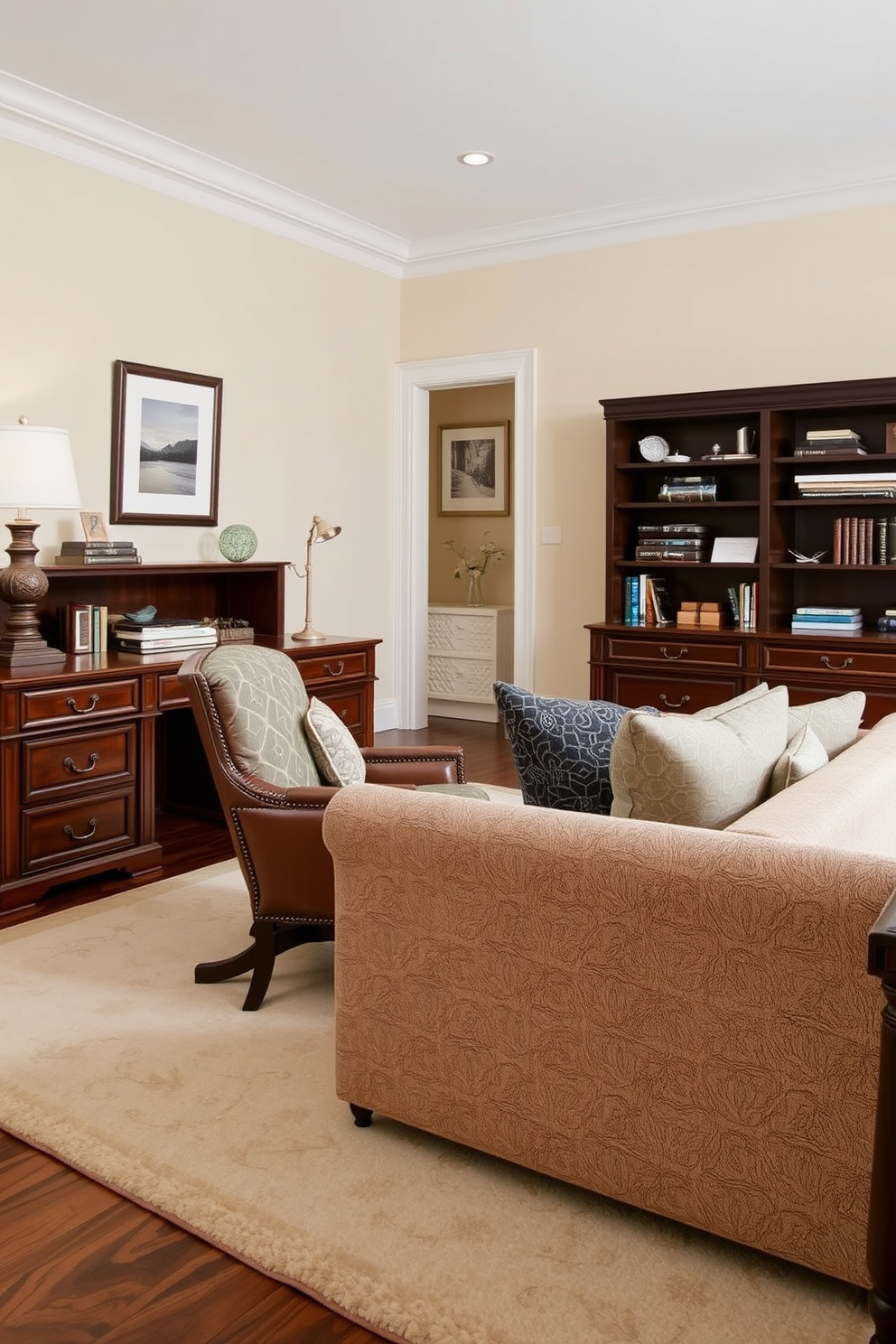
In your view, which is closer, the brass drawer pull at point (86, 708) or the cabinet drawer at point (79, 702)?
the cabinet drawer at point (79, 702)

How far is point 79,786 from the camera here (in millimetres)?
3771

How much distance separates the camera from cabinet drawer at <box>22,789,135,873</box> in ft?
11.9

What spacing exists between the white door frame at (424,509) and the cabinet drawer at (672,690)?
957 millimetres

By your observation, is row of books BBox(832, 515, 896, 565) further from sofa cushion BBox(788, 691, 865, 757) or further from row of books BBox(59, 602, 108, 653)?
row of books BBox(59, 602, 108, 653)

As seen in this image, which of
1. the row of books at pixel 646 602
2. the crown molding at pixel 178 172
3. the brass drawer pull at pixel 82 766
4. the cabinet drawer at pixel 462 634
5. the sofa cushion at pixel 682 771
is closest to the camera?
the sofa cushion at pixel 682 771

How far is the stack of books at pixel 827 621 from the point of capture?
5.11 m

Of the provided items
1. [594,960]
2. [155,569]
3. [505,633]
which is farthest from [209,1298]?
[505,633]

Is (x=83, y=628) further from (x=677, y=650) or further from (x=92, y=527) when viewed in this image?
(x=677, y=650)

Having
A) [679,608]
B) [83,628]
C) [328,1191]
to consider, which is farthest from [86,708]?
[679,608]

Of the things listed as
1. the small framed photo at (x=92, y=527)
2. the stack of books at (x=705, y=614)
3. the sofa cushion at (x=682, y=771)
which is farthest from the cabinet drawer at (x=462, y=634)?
the sofa cushion at (x=682, y=771)

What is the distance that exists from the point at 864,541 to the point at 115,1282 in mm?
4388

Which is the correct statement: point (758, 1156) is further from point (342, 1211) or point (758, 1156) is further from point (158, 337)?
point (158, 337)

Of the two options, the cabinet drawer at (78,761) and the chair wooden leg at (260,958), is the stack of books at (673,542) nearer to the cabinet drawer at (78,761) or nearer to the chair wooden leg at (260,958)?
the cabinet drawer at (78,761)

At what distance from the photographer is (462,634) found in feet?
24.7
